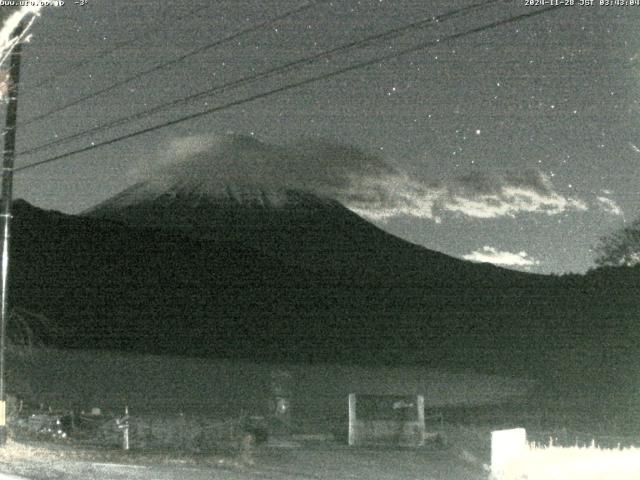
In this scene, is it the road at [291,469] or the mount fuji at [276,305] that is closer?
the road at [291,469]

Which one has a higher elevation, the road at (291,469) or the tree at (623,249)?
the tree at (623,249)

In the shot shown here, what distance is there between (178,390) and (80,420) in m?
49.9

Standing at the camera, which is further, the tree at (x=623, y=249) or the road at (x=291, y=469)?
the tree at (x=623, y=249)

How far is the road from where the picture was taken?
16.0 m

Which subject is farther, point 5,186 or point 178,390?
point 178,390

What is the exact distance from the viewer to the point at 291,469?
57.8ft

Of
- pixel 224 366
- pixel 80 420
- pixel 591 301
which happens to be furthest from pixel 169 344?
pixel 80 420

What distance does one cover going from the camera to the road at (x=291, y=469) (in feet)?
52.5

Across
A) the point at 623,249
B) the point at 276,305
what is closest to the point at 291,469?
the point at 623,249

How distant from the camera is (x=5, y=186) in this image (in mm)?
21859

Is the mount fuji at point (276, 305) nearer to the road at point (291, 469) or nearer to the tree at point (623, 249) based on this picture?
the tree at point (623, 249)

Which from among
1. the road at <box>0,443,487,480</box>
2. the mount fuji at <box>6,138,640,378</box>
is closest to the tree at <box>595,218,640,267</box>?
the mount fuji at <box>6,138,640,378</box>

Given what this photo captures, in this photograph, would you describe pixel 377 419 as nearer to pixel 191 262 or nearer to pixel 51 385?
pixel 51 385

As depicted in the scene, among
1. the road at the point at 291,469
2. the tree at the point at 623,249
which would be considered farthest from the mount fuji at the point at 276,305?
the road at the point at 291,469
